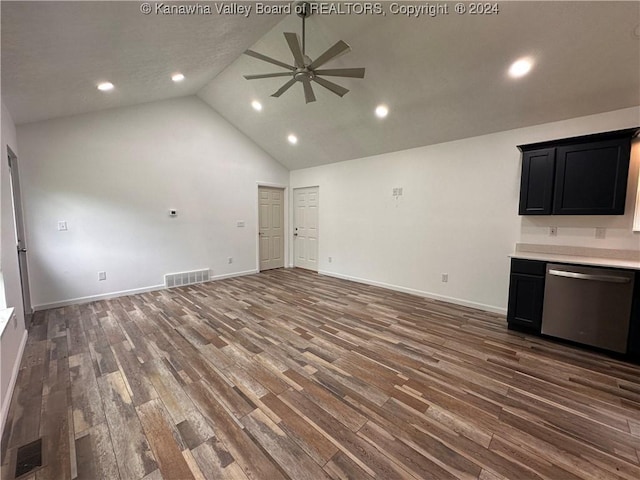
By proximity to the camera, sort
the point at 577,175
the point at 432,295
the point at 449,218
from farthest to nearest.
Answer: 1. the point at 432,295
2. the point at 449,218
3. the point at 577,175

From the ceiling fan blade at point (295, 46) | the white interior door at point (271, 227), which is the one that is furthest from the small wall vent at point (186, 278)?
the ceiling fan blade at point (295, 46)

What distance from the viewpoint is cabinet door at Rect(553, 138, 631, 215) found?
8.84 feet

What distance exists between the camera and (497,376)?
2262 mm

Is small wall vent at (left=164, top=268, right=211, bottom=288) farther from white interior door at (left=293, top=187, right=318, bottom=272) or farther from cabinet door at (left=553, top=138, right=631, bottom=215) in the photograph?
cabinet door at (left=553, top=138, right=631, bottom=215)

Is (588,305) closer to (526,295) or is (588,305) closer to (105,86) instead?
(526,295)

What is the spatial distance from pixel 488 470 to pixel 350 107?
4.27 m

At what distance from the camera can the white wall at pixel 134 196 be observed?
3.75 m

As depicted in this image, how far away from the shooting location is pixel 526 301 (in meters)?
3.06

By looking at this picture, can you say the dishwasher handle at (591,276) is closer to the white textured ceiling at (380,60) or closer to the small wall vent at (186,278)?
the white textured ceiling at (380,60)

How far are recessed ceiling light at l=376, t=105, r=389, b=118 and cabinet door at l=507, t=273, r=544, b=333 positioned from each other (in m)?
2.81

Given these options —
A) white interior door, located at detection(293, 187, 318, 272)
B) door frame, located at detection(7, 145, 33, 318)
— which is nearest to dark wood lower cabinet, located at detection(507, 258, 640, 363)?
white interior door, located at detection(293, 187, 318, 272)

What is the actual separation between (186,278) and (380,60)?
16.0ft

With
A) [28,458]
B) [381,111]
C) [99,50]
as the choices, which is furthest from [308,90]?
[28,458]

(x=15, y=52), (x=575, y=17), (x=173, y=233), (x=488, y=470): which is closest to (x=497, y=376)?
(x=488, y=470)
